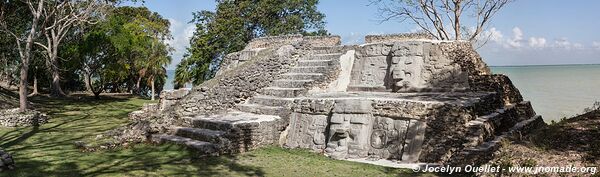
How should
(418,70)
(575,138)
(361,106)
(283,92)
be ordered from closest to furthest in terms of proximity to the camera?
(575,138), (361,106), (418,70), (283,92)

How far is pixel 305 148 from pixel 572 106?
2404 cm

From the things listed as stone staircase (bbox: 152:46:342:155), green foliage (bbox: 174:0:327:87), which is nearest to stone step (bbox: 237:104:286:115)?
stone staircase (bbox: 152:46:342:155)

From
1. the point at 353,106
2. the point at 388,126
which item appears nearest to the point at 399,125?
the point at 388,126

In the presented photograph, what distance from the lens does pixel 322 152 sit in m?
10.7

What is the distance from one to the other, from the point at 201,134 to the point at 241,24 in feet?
58.7

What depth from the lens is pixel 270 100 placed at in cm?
1268

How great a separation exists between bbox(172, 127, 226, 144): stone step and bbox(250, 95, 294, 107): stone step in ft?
6.76

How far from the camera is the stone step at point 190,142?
9.97m

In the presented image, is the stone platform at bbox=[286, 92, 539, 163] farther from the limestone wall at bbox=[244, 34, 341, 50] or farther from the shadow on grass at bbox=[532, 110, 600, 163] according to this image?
the limestone wall at bbox=[244, 34, 341, 50]

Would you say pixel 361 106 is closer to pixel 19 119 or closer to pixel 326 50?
pixel 326 50

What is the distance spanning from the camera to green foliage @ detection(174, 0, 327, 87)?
27.9 metres

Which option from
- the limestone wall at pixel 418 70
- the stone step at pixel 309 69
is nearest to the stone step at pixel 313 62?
the stone step at pixel 309 69

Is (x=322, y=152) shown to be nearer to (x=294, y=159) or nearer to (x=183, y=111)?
(x=294, y=159)

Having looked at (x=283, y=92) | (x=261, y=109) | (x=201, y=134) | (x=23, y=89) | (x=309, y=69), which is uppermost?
(x=309, y=69)
